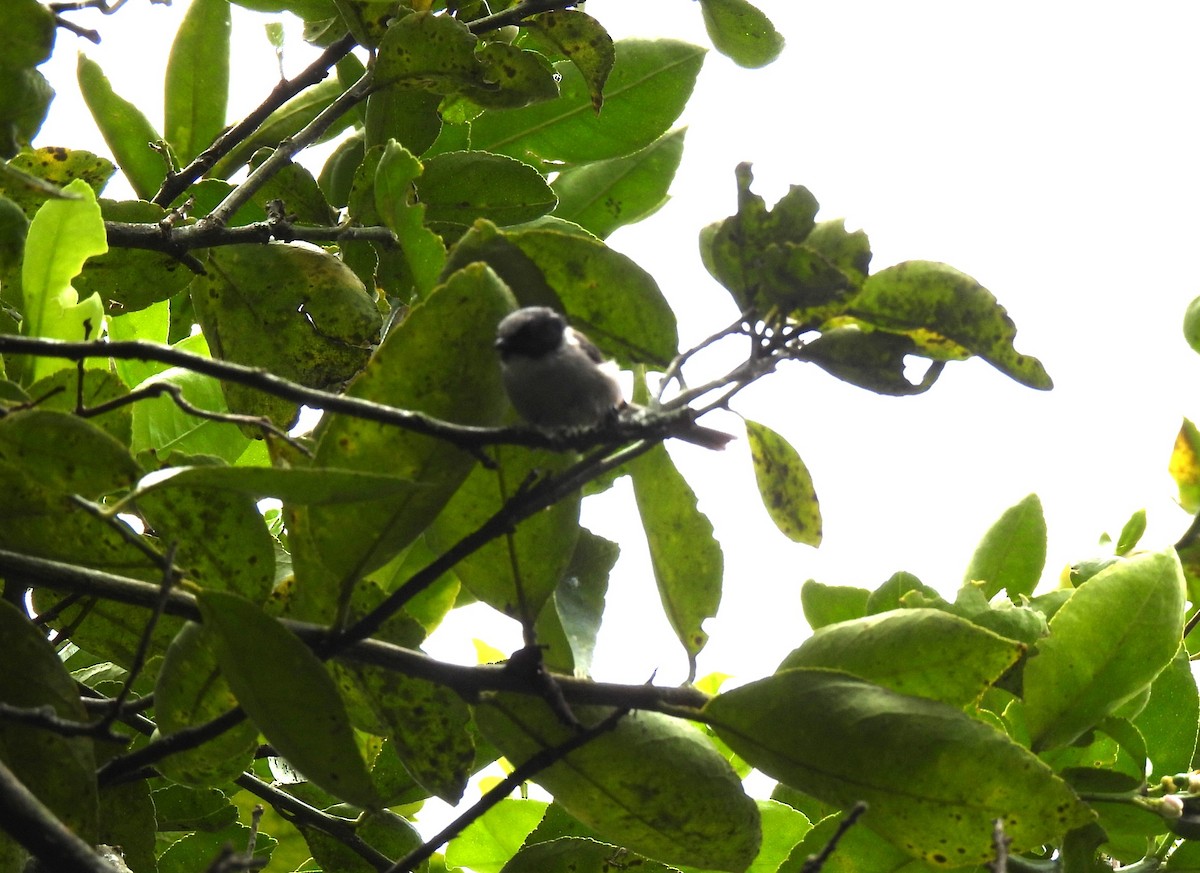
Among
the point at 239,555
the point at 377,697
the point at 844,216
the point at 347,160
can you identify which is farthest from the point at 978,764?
the point at 347,160

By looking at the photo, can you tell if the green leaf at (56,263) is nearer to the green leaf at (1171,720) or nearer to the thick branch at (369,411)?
the thick branch at (369,411)

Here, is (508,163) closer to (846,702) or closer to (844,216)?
(844,216)

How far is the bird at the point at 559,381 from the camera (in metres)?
1.71

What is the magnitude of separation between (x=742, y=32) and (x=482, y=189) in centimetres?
62

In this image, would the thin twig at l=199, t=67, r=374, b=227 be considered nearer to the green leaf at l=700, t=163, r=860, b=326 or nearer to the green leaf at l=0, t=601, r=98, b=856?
the green leaf at l=0, t=601, r=98, b=856

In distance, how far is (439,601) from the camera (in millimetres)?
1806

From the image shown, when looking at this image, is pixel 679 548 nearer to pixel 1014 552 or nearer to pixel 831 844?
pixel 831 844

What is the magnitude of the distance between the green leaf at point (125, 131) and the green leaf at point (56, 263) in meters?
0.84

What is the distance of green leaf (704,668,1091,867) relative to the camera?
1329mm

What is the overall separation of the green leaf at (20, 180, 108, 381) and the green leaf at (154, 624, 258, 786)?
485 millimetres

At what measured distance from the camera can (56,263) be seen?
62.8 inches

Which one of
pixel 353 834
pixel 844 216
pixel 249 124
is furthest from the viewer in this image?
pixel 249 124

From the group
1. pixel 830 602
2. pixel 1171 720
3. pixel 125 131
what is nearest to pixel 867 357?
pixel 830 602

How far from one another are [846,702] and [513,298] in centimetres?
62
